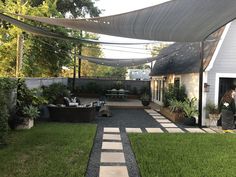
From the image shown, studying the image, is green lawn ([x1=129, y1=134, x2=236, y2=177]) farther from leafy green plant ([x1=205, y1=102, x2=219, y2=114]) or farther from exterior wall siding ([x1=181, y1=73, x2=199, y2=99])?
exterior wall siding ([x1=181, y1=73, x2=199, y2=99])

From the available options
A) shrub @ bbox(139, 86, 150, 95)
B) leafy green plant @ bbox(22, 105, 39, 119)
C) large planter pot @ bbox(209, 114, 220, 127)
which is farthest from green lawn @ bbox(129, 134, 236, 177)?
shrub @ bbox(139, 86, 150, 95)

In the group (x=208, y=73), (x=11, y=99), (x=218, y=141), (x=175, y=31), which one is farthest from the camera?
(x=208, y=73)

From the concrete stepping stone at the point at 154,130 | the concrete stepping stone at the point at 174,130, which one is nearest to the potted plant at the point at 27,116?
the concrete stepping stone at the point at 154,130

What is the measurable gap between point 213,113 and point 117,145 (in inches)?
197

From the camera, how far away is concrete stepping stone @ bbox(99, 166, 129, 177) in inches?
201

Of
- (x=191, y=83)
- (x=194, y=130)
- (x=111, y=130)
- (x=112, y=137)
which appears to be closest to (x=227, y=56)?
(x=191, y=83)

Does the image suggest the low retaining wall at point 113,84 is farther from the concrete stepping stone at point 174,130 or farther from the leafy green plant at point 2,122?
the leafy green plant at point 2,122

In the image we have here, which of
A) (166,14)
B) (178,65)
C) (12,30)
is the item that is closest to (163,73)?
(178,65)

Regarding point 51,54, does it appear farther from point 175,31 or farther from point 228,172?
point 228,172

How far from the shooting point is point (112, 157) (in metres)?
6.27

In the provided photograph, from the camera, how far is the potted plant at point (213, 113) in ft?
36.0

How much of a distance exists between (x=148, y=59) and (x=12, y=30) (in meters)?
6.81

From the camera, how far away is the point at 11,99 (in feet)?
29.9

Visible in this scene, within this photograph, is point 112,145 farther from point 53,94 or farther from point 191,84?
point 53,94
